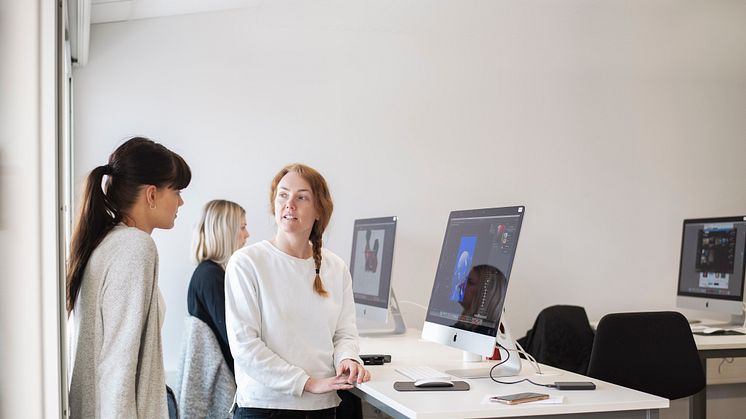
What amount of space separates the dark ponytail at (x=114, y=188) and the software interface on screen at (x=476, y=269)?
111 centimetres

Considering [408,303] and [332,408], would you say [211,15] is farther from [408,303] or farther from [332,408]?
[332,408]

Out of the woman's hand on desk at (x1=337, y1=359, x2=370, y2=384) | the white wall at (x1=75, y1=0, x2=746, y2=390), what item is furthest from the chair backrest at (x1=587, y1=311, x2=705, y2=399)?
the white wall at (x1=75, y1=0, x2=746, y2=390)

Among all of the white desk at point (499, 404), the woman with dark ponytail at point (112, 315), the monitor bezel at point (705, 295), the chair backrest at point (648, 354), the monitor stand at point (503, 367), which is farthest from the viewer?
the monitor bezel at point (705, 295)

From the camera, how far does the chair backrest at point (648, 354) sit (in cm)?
317

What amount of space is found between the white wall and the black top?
0.62m

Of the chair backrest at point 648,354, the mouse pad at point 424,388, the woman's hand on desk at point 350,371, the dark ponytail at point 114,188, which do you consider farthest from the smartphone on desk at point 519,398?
the dark ponytail at point 114,188

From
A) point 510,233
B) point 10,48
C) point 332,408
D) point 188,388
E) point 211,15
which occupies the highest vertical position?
point 211,15

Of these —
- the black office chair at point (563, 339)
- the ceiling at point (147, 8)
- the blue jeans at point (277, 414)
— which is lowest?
the black office chair at point (563, 339)

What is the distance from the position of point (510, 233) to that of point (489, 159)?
243 centimetres

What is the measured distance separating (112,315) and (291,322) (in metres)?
0.81

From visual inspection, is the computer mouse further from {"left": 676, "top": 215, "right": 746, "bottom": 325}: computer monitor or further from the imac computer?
{"left": 676, "top": 215, "right": 746, "bottom": 325}: computer monitor

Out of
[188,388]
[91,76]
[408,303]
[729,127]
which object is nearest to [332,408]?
[188,388]

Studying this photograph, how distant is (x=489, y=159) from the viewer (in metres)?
5.05

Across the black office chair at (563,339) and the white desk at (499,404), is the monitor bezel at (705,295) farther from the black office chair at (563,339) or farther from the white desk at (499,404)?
the white desk at (499,404)
